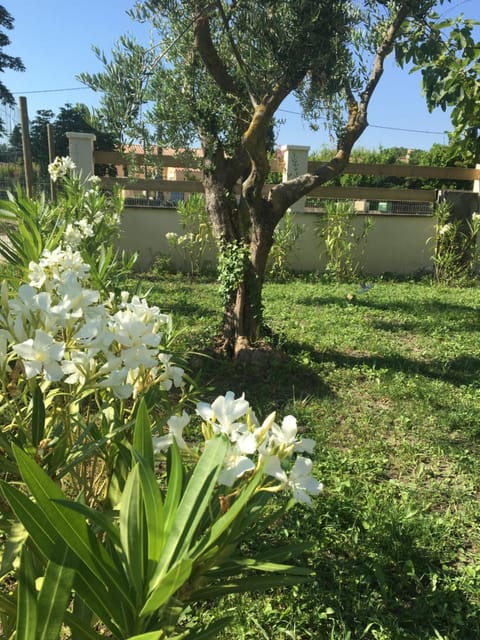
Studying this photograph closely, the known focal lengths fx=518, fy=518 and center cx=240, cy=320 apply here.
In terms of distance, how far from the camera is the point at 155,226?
733 centimetres

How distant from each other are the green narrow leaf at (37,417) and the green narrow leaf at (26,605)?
316 millimetres

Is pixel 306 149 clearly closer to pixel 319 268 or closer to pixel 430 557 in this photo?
pixel 319 268

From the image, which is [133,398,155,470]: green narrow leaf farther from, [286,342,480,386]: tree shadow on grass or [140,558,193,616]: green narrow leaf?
[286,342,480,386]: tree shadow on grass

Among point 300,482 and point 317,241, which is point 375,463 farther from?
point 317,241

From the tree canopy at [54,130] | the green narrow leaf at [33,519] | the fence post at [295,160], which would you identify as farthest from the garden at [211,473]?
the tree canopy at [54,130]

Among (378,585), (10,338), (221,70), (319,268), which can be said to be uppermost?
(221,70)

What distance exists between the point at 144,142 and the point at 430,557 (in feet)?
9.38

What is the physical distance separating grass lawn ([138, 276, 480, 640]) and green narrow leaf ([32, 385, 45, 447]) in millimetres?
872

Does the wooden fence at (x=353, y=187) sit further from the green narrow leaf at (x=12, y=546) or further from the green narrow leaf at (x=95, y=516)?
the green narrow leaf at (x=95, y=516)

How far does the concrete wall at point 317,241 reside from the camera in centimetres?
731

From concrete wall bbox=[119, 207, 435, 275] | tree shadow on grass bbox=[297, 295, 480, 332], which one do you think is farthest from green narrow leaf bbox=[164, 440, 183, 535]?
concrete wall bbox=[119, 207, 435, 275]

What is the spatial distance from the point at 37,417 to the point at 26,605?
0.38 metres

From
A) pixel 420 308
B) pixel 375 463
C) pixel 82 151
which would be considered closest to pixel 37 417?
pixel 375 463

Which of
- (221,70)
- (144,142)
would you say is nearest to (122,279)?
(144,142)
